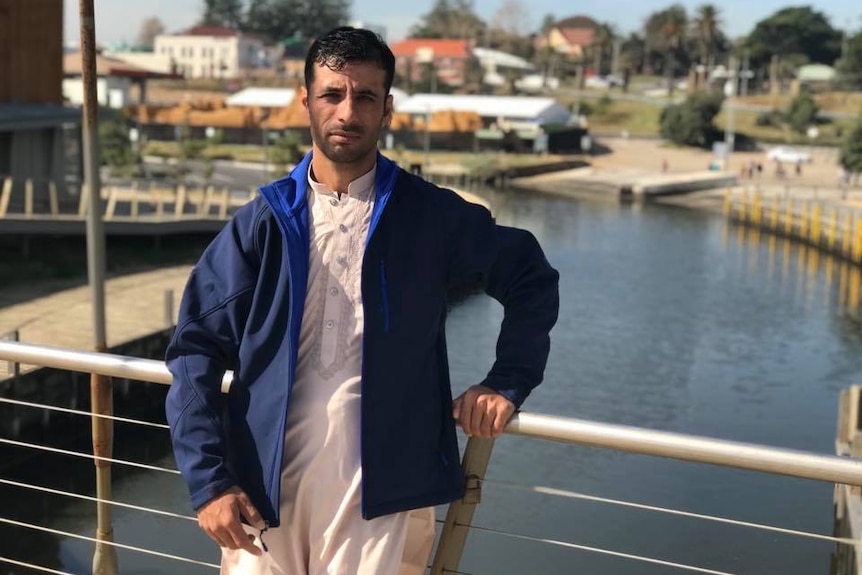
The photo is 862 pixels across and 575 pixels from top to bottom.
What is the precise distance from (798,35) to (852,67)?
79.5 ft

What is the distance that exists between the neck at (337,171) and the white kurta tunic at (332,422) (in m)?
0.03

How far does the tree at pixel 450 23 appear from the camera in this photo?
14750cm

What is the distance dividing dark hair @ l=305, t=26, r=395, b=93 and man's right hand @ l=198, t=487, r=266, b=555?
0.93 metres

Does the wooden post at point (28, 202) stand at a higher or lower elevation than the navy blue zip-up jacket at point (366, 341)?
lower

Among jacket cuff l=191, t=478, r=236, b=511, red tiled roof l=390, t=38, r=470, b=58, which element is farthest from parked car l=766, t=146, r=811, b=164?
jacket cuff l=191, t=478, r=236, b=511

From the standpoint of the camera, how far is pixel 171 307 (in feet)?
59.0

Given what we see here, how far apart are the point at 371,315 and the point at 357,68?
0.54 m

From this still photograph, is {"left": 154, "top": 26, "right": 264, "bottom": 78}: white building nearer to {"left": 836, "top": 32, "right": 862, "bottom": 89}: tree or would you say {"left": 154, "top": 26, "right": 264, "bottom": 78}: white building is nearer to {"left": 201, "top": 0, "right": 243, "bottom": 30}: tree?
{"left": 201, "top": 0, "right": 243, "bottom": 30}: tree

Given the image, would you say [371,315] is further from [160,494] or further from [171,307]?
[171,307]

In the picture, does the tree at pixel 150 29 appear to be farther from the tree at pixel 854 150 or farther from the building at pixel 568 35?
the tree at pixel 854 150

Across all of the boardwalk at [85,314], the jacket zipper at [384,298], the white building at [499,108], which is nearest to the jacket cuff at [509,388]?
the jacket zipper at [384,298]

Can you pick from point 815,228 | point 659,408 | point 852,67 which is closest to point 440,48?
point 852,67

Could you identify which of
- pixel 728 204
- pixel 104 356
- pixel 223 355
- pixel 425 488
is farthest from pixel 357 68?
pixel 728 204

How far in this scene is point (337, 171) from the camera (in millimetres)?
2656
